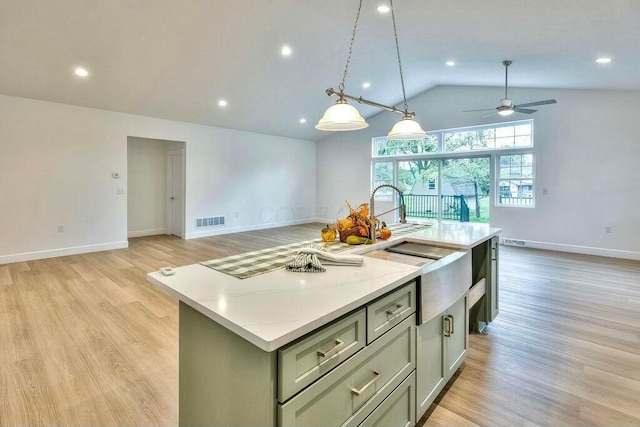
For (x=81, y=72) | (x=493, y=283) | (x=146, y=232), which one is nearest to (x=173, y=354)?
(x=493, y=283)

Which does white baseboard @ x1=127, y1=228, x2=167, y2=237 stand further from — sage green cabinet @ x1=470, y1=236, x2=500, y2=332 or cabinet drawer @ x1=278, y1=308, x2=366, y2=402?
cabinet drawer @ x1=278, y1=308, x2=366, y2=402

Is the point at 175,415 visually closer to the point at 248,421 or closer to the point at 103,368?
the point at 103,368

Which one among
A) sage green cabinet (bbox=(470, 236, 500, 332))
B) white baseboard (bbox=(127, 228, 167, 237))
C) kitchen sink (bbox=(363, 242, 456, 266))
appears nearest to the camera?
kitchen sink (bbox=(363, 242, 456, 266))

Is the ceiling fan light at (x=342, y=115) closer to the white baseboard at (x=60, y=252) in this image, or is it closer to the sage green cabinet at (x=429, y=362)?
the sage green cabinet at (x=429, y=362)

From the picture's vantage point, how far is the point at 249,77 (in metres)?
5.62

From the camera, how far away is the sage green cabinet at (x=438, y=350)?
64.2 inches

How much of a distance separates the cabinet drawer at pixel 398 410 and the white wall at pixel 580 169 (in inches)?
238

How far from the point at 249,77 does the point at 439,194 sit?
16.5 feet

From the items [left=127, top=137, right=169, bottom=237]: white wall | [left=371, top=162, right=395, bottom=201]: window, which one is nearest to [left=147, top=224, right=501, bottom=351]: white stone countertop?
[left=127, top=137, right=169, bottom=237]: white wall

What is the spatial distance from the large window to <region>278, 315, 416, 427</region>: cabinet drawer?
246 inches

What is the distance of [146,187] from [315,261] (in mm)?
7373

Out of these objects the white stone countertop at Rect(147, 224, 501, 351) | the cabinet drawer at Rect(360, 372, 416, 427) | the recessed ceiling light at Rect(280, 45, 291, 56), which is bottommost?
the cabinet drawer at Rect(360, 372, 416, 427)

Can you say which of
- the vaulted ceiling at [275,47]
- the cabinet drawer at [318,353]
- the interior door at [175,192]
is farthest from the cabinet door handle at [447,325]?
the interior door at [175,192]

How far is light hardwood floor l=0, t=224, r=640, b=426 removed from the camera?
1.82 metres
